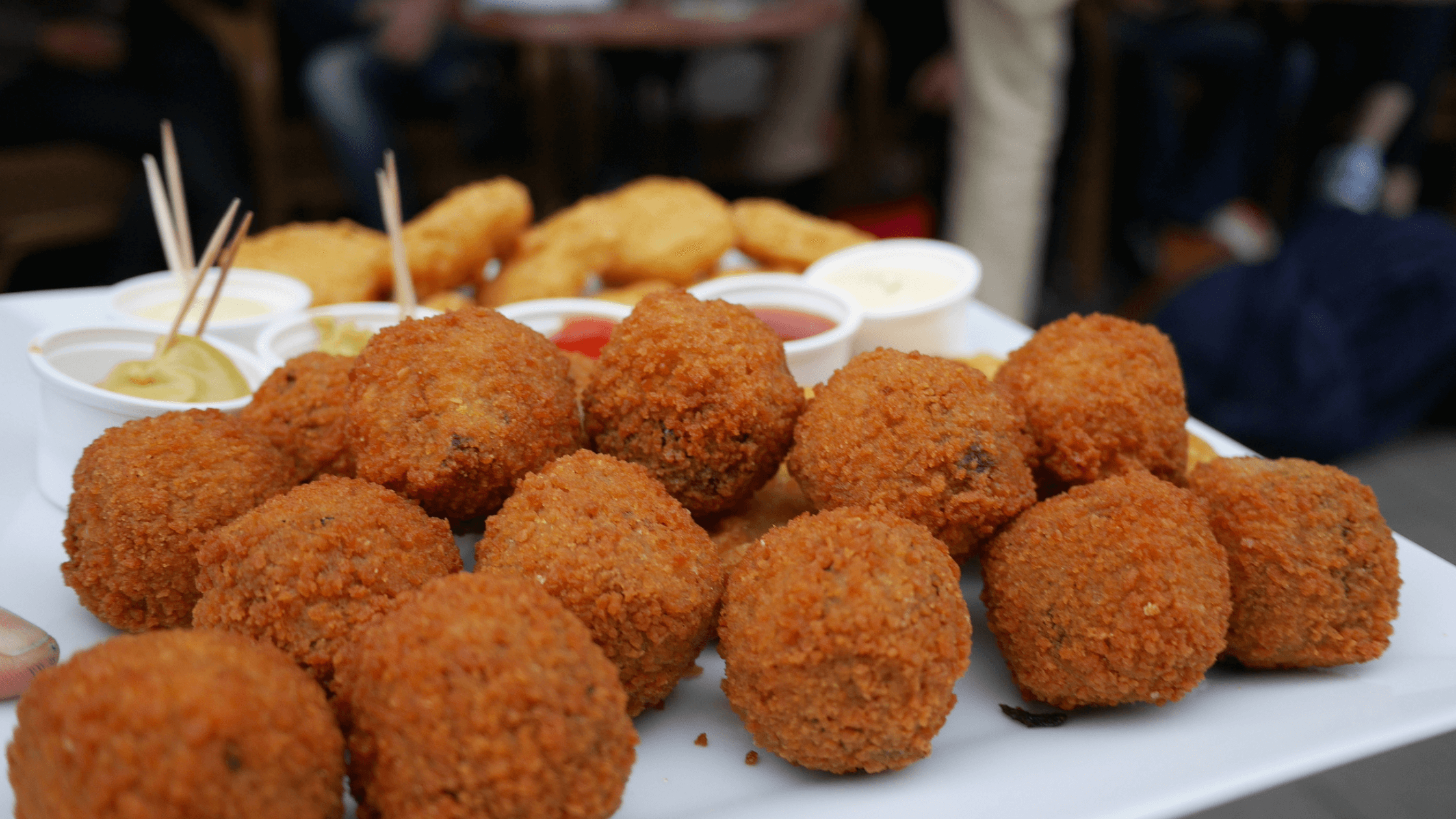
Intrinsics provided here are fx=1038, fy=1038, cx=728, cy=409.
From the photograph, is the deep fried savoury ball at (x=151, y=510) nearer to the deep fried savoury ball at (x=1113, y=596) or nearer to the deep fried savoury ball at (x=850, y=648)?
the deep fried savoury ball at (x=850, y=648)

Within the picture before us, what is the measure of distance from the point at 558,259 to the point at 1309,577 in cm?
198

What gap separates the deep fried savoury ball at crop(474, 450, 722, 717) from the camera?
1.45 meters

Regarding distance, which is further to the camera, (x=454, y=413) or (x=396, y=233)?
(x=396, y=233)

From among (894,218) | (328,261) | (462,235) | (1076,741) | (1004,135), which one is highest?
(462,235)

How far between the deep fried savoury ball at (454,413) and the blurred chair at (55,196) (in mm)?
4239

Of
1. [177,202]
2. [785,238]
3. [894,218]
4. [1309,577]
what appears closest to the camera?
[1309,577]

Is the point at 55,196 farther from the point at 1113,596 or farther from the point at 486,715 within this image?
the point at 1113,596

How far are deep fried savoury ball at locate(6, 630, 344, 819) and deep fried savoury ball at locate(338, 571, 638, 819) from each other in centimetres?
8

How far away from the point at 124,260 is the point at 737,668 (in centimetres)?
504

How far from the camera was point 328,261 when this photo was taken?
2932 mm

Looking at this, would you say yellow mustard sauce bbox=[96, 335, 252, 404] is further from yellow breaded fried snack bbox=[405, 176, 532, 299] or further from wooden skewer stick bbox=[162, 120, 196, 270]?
yellow breaded fried snack bbox=[405, 176, 532, 299]

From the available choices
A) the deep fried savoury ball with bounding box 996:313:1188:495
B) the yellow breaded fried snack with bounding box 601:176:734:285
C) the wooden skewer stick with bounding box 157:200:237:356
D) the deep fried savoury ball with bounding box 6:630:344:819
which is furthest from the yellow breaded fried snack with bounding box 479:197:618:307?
the deep fried savoury ball with bounding box 6:630:344:819

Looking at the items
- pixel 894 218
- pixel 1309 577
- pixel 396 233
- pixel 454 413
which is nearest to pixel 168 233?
pixel 396 233

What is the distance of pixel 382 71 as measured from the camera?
18.0ft
